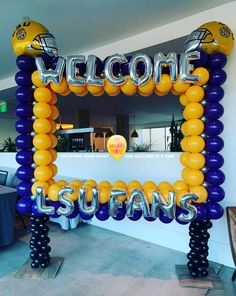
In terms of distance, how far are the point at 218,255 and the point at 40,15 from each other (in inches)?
127

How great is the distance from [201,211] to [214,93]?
3.36 ft

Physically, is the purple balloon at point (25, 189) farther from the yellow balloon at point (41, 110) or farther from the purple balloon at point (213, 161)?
the purple balloon at point (213, 161)

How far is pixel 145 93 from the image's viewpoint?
2.03m

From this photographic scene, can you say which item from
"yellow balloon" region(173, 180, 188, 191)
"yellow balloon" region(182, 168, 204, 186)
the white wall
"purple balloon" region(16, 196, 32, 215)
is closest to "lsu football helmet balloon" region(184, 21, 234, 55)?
the white wall

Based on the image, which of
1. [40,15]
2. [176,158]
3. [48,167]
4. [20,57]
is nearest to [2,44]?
[40,15]

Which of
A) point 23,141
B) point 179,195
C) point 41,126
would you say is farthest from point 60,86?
point 179,195

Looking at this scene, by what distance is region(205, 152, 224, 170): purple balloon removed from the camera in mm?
1913

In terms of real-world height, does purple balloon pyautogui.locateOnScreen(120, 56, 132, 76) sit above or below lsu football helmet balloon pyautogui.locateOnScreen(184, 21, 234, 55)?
below

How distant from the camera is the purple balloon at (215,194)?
6.30 feet

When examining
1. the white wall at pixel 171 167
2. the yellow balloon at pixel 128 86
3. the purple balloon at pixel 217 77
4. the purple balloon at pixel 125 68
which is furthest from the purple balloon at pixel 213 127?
the purple balloon at pixel 125 68

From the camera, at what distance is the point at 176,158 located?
2.72 m

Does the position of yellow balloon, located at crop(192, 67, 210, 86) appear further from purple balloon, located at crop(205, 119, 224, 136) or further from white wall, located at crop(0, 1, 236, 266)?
white wall, located at crop(0, 1, 236, 266)

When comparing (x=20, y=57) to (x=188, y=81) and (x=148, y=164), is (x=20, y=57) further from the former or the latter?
(x=148, y=164)

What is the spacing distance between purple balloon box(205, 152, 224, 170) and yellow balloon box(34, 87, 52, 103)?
1.55 metres
